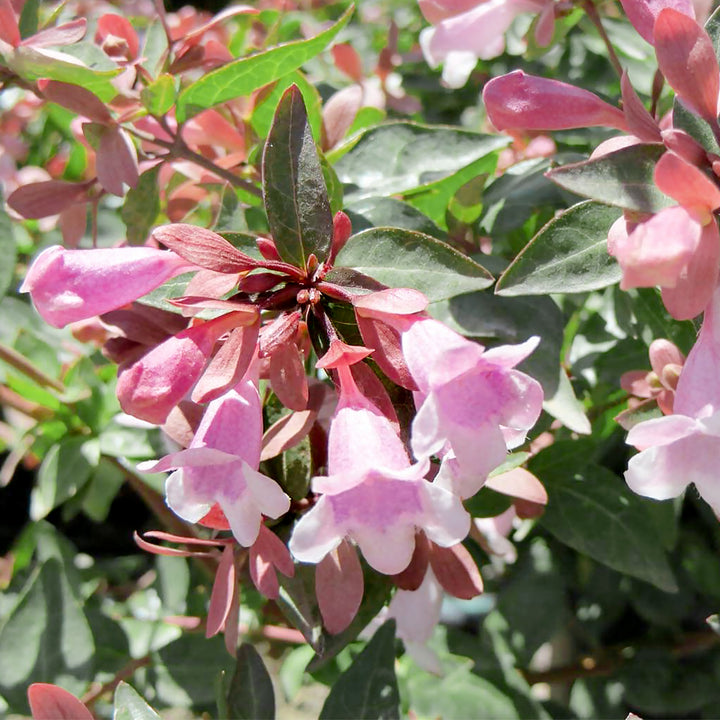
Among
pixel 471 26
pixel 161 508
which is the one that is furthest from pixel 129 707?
pixel 471 26

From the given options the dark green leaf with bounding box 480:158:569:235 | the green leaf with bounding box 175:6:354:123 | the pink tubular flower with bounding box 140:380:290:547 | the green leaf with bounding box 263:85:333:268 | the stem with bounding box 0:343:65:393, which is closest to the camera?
the pink tubular flower with bounding box 140:380:290:547

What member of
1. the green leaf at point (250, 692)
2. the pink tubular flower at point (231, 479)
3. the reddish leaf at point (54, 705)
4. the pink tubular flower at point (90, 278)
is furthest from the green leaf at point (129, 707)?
the pink tubular flower at point (90, 278)

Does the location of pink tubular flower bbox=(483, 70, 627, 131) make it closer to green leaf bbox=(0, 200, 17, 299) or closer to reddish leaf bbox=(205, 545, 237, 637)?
reddish leaf bbox=(205, 545, 237, 637)

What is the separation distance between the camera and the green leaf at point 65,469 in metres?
1.13

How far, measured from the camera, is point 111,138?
875mm

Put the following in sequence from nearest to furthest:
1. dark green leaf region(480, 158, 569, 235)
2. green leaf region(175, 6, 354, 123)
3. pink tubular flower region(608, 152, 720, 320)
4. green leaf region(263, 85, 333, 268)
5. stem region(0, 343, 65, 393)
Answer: pink tubular flower region(608, 152, 720, 320) < green leaf region(263, 85, 333, 268) < green leaf region(175, 6, 354, 123) < dark green leaf region(480, 158, 569, 235) < stem region(0, 343, 65, 393)

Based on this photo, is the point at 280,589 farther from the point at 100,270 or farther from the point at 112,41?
the point at 112,41

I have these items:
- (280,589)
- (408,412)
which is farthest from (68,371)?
(408,412)

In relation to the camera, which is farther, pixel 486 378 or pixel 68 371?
pixel 68 371

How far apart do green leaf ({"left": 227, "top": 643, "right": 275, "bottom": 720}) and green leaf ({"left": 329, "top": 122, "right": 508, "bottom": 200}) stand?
543mm

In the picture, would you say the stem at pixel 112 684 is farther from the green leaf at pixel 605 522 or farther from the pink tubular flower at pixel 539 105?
the pink tubular flower at pixel 539 105

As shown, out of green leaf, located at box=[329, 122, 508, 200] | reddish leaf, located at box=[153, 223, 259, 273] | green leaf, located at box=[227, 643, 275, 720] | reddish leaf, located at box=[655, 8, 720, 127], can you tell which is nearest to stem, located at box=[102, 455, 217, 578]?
green leaf, located at box=[227, 643, 275, 720]

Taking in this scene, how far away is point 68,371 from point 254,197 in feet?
1.45

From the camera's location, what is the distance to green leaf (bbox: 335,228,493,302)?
69 centimetres
